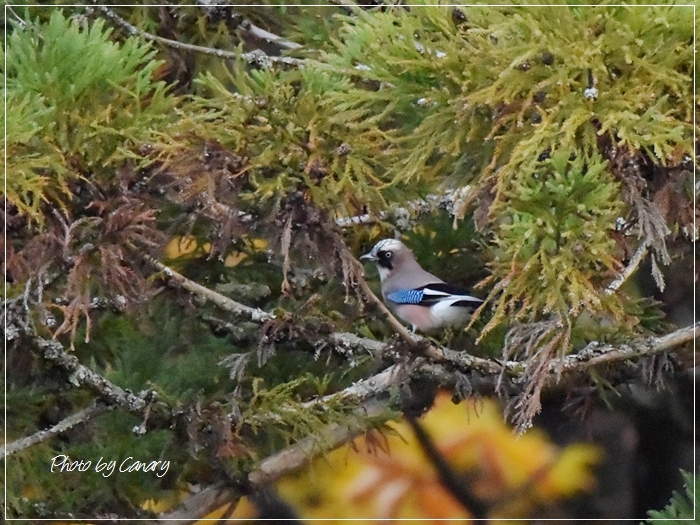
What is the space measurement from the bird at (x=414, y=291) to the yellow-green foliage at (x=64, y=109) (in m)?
0.34

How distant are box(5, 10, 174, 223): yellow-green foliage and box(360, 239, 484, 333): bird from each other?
0.34m

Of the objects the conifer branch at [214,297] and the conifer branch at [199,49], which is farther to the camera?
the conifer branch at [199,49]

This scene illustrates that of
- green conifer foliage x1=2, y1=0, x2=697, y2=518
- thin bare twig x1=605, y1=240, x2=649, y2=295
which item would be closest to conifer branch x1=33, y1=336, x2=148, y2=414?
green conifer foliage x1=2, y1=0, x2=697, y2=518

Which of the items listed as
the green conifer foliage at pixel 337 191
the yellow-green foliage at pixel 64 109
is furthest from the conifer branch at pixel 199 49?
the yellow-green foliage at pixel 64 109

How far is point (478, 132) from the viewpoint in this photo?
744mm

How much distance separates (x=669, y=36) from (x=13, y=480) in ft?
2.66

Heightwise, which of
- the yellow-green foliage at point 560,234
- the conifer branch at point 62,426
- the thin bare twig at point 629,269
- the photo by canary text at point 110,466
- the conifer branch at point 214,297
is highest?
the yellow-green foliage at point 560,234

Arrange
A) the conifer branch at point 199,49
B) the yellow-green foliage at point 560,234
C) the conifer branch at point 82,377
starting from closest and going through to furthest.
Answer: the yellow-green foliage at point 560,234 → the conifer branch at point 82,377 → the conifer branch at point 199,49

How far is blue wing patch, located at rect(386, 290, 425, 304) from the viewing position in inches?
40.4

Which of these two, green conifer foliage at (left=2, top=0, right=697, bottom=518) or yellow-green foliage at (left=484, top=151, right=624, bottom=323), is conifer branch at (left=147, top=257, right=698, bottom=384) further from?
yellow-green foliage at (left=484, top=151, right=624, bottom=323)

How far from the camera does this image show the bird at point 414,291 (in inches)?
40.6

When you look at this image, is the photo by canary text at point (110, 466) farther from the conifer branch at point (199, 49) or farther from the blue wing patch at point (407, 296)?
the conifer branch at point (199, 49)

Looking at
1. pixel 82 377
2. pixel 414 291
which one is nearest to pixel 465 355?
pixel 414 291

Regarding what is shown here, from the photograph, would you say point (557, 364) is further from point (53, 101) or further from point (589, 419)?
point (53, 101)
